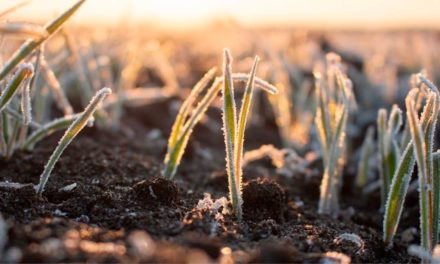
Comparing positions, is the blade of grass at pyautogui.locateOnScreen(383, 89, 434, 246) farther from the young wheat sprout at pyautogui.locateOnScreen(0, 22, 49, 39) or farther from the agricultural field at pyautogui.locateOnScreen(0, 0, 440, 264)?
the young wheat sprout at pyautogui.locateOnScreen(0, 22, 49, 39)

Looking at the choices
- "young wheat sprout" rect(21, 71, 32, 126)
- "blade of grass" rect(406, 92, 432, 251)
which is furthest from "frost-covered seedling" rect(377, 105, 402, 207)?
"young wheat sprout" rect(21, 71, 32, 126)

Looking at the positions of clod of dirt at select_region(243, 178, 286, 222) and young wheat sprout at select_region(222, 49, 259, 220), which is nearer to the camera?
young wheat sprout at select_region(222, 49, 259, 220)

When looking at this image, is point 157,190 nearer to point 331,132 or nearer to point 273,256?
point 273,256

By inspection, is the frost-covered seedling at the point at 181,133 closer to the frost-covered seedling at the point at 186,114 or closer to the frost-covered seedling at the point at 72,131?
the frost-covered seedling at the point at 186,114

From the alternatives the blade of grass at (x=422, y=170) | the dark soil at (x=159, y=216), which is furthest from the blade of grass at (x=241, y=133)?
the blade of grass at (x=422, y=170)

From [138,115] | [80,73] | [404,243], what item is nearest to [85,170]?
[80,73]
